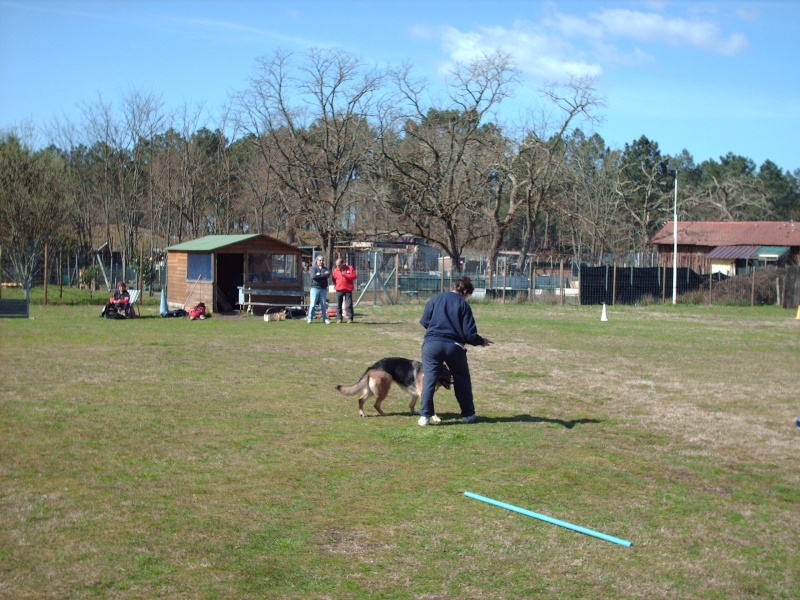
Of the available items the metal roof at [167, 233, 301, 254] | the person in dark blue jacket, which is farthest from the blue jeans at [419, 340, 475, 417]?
the metal roof at [167, 233, 301, 254]

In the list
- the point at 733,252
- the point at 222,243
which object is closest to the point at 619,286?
the point at 222,243

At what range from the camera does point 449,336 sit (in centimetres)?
1009

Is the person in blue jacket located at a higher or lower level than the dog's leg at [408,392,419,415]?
higher

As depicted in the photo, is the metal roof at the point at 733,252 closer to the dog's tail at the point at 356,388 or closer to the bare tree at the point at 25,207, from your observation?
the bare tree at the point at 25,207

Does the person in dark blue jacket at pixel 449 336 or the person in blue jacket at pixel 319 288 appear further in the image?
the person in blue jacket at pixel 319 288

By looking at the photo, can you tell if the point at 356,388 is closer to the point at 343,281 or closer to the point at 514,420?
the point at 514,420

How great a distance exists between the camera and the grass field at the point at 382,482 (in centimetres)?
568

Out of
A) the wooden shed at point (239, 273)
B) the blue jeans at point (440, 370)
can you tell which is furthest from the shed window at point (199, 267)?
the blue jeans at point (440, 370)

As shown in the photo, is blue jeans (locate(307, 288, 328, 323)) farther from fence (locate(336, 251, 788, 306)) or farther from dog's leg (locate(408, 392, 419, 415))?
dog's leg (locate(408, 392, 419, 415))

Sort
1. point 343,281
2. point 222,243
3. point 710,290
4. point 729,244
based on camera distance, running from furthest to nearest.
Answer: point 729,244
point 710,290
point 222,243
point 343,281

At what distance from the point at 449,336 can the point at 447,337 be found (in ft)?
0.09

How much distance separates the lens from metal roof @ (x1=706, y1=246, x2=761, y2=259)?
5849 cm

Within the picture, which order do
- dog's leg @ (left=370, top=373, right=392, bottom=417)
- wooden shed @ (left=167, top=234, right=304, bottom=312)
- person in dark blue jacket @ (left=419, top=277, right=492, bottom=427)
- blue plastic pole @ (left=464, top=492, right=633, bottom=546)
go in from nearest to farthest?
blue plastic pole @ (left=464, top=492, right=633, bottom=546)
person in dark blue jacket @ (left=419, top=277, right=492, bottom=427)
dog's leg @ (left=370, top=373, right=392, bottom=417)
wooden shed @ (left=167, top=234, right=304, bottom=312)

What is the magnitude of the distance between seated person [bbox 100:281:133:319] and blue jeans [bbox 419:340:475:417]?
1750 centimetres
